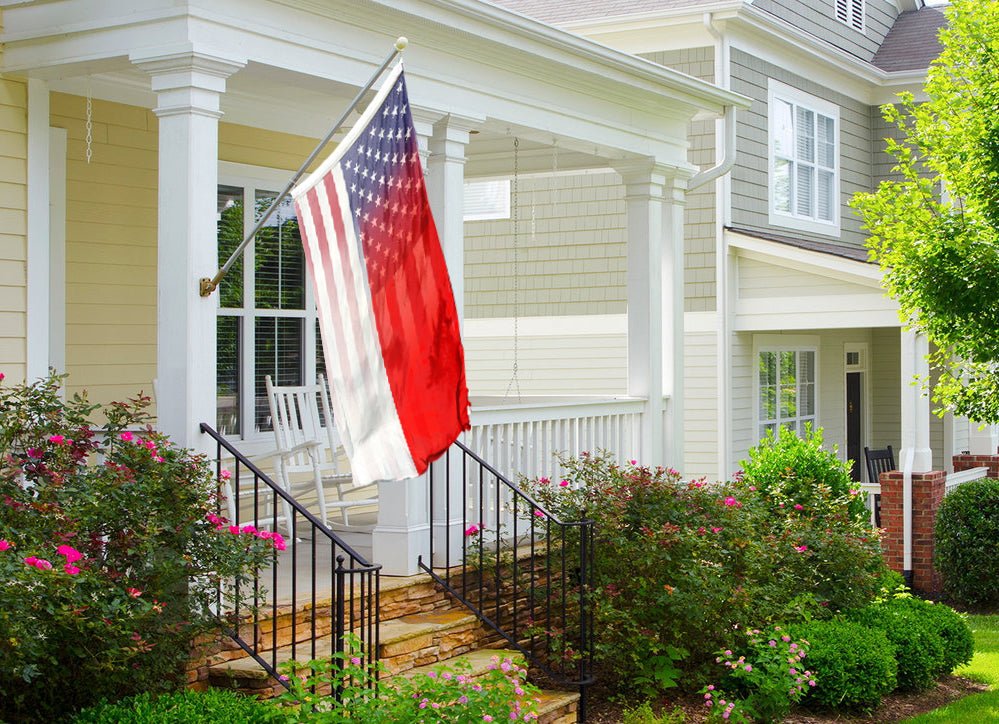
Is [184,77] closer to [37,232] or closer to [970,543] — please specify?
[37,232]

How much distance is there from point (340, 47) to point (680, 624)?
12.4ft

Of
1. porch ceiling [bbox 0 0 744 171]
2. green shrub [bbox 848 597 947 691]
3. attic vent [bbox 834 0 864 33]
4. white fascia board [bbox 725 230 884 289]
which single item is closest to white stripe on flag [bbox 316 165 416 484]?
porch ceiling [bbox 0 0 744 171]

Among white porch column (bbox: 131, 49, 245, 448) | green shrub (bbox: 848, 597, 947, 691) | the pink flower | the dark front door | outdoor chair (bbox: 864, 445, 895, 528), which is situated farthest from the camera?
the dark front door

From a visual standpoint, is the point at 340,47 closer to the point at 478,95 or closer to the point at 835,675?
the point at 478,95

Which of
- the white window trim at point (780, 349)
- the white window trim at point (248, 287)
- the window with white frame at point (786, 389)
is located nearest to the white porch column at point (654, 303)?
the white window trim at point (248, 287)

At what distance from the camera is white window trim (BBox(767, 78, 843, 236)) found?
15.3 meters

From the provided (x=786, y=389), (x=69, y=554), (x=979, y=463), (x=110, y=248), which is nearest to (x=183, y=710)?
(x=69, y=554)

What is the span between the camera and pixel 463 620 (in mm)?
7355

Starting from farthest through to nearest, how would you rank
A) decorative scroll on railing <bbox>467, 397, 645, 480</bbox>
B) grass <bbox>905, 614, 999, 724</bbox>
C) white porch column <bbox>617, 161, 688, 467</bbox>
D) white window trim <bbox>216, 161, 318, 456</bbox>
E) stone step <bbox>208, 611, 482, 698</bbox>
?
white porch column <bbox>617, 161, 688, 467</bbox> < white window trim <bbox>216, 161, 318, 456</bbox> < decorative scroll on railing <bbox>467, 397, 645, 480</bbox> < grass <bbox>905, 614, 999, 724</bbox> < stone step <bbox>208, 611, 482, 698</bbox>

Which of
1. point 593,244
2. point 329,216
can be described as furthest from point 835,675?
point 593,244

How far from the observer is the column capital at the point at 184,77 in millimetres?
6223

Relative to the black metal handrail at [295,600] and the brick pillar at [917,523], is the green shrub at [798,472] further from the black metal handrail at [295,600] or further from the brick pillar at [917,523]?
the black metal handrail at [295,600]

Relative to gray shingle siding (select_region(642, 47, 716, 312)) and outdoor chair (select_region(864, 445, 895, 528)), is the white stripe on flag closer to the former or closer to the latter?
gray shingle siding (select_region(642, 47, 716, 312))

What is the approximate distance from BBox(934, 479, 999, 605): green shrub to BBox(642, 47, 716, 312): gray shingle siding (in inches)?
137
